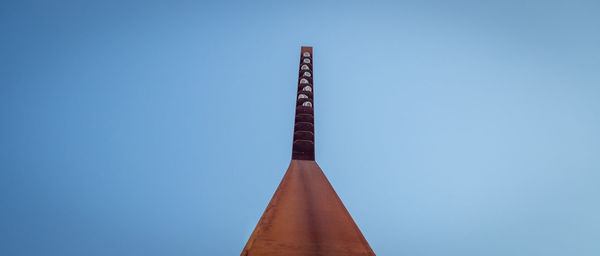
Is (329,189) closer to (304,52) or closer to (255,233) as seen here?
(255,233)

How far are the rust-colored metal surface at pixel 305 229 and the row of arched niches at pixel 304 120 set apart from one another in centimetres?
224

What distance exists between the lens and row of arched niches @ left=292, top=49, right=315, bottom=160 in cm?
360

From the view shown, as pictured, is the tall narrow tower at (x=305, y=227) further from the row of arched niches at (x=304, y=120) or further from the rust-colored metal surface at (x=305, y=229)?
the row of arched niches at (x=304, y=120)

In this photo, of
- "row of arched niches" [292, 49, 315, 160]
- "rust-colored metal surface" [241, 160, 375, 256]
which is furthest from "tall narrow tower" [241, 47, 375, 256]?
"row of arched niches" [292, 49, 315, 160]

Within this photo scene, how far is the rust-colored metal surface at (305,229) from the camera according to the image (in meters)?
0.84

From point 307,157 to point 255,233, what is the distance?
8.72ft

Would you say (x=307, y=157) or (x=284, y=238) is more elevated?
(x=307, y=157)

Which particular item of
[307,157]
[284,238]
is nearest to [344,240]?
[284,238]

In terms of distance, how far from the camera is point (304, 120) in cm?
423

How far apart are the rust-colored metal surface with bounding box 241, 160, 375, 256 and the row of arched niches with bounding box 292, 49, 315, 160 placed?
88.3 inches

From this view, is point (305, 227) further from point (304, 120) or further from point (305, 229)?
point (304, 120)

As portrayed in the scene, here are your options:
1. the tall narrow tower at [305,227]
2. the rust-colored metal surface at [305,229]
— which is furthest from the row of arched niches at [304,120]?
the rust-colored metal surface at [305,229]

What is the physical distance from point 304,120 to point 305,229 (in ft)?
10.8

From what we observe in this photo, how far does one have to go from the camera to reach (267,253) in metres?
0.82
